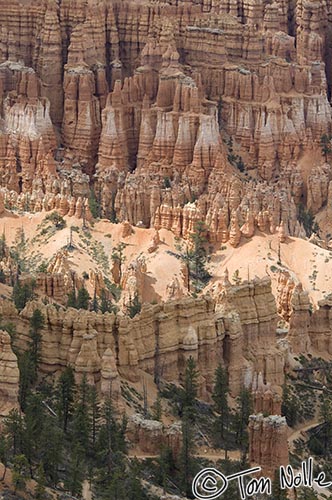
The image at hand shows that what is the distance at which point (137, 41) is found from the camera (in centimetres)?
12112

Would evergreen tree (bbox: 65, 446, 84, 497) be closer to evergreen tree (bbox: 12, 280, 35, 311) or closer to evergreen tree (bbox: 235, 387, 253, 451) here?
evergreen tree (bbox: 235, 387, 253, 451)

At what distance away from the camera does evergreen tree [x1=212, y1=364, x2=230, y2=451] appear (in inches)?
2876

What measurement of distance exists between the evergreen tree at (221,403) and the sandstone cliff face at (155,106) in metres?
29.7

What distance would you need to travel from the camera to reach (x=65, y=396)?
70000 mm

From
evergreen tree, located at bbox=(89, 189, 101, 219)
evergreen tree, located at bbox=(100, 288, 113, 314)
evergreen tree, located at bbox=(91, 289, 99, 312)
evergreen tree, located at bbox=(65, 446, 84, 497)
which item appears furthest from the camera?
evergreen tree, located at bbox=(89, 189, 101, 219)

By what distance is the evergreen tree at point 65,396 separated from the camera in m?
69.6

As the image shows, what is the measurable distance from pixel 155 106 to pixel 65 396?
4622 centimetres

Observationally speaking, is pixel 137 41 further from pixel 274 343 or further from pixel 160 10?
pixel 274 343

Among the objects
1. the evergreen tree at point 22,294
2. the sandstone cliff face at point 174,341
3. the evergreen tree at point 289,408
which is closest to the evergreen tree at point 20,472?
the sandstone cliff face at point 174,341

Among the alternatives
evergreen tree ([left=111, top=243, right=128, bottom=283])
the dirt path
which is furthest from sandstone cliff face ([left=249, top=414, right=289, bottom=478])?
evergreen tree ([left=111, top=243, right=128, bottom=283])

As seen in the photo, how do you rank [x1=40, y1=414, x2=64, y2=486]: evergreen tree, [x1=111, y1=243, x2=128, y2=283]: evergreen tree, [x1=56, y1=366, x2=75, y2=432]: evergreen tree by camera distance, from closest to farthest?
[x1=40, y1=414, x2=64, y2=486]: evergreen tree → [x1=56, y1=366, x2=75, y2=432]: evergreen tree → [x1=111, y1=243, x2=128, y2=283]: evergreen tree

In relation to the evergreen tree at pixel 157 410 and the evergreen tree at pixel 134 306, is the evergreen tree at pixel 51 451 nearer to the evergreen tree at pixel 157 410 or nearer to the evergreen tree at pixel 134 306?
the evergreen tree at pixel 157 410

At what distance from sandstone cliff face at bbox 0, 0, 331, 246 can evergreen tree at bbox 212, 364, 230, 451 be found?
1168 inches

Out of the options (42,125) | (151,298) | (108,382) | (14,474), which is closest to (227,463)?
(108,382)
